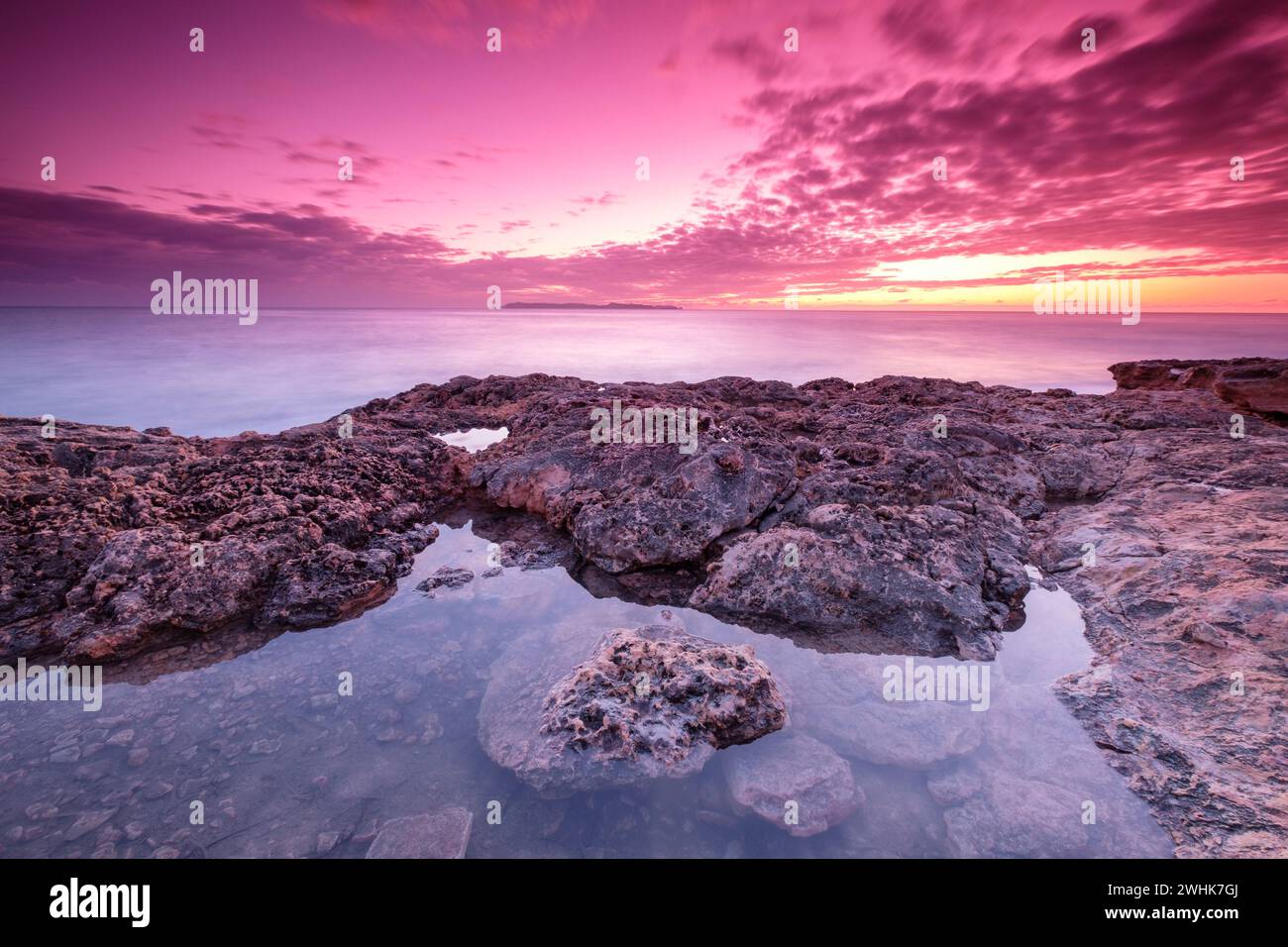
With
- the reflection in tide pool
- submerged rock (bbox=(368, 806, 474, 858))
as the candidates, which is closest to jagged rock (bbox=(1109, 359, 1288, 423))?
the reflection in tide pool

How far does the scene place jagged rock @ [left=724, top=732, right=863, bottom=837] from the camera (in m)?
3.38

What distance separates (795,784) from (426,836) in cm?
232

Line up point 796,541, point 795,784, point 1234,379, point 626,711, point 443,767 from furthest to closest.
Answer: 1. point 1234,379
2. point 796,541
3. point 626,711
4. point 443,767
5. point 795,784

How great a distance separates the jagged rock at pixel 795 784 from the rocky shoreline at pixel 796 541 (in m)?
0.05

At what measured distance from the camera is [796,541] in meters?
5.39

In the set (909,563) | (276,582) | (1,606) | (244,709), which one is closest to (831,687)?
(909,563)

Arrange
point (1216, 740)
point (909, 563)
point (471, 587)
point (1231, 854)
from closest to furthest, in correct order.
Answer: point (1231, 854), point (1216, 740), point (909, 563), point (471, 587)

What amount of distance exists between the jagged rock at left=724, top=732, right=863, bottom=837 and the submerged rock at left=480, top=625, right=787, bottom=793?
16 centimetres

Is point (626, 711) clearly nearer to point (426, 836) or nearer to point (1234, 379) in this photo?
point (426, 836)

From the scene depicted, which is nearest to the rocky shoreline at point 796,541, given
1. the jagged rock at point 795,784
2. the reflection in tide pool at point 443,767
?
the jagged rock at point 795,784

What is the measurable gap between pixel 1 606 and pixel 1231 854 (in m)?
8.96

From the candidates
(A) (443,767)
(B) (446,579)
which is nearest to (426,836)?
(A) (443,767)
